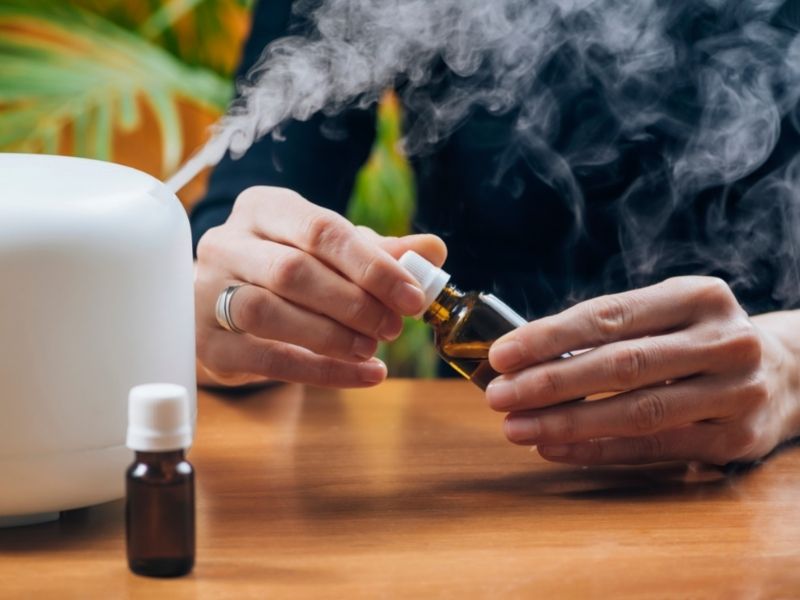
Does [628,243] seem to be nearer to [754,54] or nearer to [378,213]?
[754,54]

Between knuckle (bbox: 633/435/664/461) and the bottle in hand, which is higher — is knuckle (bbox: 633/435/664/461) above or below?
below

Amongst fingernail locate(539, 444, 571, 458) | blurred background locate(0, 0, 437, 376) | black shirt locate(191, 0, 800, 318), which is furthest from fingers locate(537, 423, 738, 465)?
blurred background locate(0, 0, 437, 376)

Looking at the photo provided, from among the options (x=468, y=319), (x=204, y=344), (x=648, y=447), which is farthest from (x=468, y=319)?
(x=204, y=344)

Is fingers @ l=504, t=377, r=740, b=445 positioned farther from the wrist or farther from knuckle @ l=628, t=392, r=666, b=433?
the wrist

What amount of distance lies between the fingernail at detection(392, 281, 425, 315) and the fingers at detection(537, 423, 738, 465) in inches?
6.9

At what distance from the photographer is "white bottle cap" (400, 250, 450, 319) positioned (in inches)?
A: 37.8

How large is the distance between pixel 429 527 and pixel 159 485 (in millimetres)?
238

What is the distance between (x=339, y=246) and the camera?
997mm

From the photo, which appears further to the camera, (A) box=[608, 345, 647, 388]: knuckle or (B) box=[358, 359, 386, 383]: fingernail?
(B) box=[358, 359, 386, 383]: fingernail

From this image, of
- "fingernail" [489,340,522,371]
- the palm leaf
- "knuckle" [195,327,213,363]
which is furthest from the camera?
the palm leaf

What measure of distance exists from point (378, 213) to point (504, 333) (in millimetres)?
1689

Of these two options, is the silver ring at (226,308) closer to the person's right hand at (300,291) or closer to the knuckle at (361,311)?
the person's right hand at (300,291)

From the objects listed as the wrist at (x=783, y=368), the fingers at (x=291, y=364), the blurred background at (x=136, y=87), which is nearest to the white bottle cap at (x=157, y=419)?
the fingers at (x=291, y=364)

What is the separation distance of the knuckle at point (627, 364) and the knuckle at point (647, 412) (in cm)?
3
